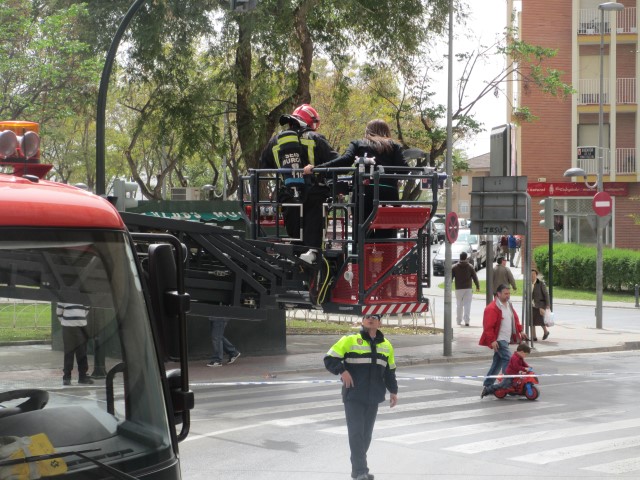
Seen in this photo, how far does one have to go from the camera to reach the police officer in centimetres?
919

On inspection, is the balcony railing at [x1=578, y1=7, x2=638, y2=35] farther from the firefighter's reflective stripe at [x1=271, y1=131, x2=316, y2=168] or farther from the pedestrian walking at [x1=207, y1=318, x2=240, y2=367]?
the firefighter's reflective stripe at [x1=271, y1=131, x2=316, y2=168]

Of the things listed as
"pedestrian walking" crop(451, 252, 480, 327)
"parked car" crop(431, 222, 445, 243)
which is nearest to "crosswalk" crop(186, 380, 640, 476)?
"pedestrian walking" crop(451, 252, 480, 327)

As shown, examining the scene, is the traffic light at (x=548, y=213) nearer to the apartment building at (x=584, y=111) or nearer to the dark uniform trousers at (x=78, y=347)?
the dark uniform trousers at (x=78, y=347)

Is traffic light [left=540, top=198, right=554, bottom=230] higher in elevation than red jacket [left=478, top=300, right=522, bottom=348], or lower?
higher

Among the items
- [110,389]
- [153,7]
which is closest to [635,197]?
[153,7]

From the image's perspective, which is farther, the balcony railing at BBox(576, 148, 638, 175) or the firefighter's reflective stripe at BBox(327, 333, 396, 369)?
the balcony railing at BBox(576, 148, 638, 175)

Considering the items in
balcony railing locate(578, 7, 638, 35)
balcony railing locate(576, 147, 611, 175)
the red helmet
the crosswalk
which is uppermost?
balcony railing locate(578, 7, 638, 35)

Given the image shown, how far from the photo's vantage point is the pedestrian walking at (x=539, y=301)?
23172 mm

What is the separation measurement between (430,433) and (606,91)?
1583 inches

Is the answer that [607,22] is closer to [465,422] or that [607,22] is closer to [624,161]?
[624,161]

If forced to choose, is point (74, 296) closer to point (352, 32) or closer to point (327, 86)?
point (352, 32)

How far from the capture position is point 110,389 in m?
4.68

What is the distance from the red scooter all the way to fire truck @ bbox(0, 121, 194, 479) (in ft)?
33.6

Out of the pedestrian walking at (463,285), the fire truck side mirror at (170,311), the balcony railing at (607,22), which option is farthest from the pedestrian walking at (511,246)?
the fire truck side mirror at (170,311)
